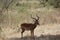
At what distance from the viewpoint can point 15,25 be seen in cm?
1731

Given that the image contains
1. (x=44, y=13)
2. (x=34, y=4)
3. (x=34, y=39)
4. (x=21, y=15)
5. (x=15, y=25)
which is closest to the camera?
(x=34, y=39)

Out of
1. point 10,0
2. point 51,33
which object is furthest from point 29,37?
point 10,0

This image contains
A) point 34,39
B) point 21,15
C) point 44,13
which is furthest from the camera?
point 44,13

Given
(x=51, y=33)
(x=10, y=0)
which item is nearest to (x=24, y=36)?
(x=51, y=33)

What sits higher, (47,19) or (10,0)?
(10,0)

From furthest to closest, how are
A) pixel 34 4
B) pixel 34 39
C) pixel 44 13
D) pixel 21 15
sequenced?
pixel 34 4 < pixel 44 13 < pixel 21 15 < pixel 34 39

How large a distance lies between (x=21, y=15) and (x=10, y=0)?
2.05 meters

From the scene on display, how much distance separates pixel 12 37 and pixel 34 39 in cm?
150

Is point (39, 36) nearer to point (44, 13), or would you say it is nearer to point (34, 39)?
point (34, 39)

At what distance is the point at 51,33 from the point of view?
15070 millimetres

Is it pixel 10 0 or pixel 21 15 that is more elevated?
pixel 10 0

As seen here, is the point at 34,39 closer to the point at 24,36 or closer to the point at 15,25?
the point at 24,36

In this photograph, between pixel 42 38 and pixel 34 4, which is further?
pixel 34 4

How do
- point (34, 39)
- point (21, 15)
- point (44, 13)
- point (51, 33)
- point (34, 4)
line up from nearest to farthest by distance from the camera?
point (34, 39) → point (51, 33) → point (21, 15) → point (44, 13) → point (34, 4)
